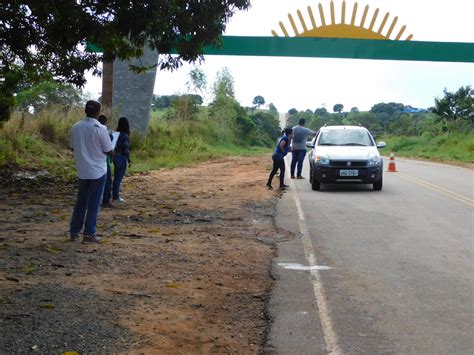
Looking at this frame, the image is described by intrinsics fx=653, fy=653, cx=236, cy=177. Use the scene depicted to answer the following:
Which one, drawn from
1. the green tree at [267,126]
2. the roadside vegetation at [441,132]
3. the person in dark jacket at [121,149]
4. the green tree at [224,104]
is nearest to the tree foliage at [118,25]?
the person in dark jacket at [121,149]

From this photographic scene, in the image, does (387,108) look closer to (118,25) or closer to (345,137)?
(345,137)

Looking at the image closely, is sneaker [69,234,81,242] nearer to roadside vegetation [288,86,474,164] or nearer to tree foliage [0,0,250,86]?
tree foliage [0,0,250,86]

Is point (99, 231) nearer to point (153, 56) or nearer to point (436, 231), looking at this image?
point (436, 231)

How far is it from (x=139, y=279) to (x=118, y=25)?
5.40m

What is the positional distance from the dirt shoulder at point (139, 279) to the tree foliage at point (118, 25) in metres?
2.99

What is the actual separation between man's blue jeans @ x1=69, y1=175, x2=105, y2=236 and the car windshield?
31.6 ft

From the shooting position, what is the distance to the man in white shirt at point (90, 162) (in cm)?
807

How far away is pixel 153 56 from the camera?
79.8ft

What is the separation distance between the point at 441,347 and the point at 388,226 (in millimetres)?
5643

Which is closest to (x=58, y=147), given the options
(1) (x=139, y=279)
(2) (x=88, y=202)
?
(2) (x=88, y=202)

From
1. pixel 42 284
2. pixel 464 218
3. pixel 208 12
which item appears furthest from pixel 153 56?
pixel 42 284

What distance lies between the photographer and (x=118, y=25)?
10.5 meters

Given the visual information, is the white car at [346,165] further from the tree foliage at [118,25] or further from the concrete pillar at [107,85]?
the concrete pillar at [107,85]

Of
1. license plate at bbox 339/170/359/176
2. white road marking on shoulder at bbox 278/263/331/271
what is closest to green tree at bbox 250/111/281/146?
license plate at bbox 339/170/359/176
